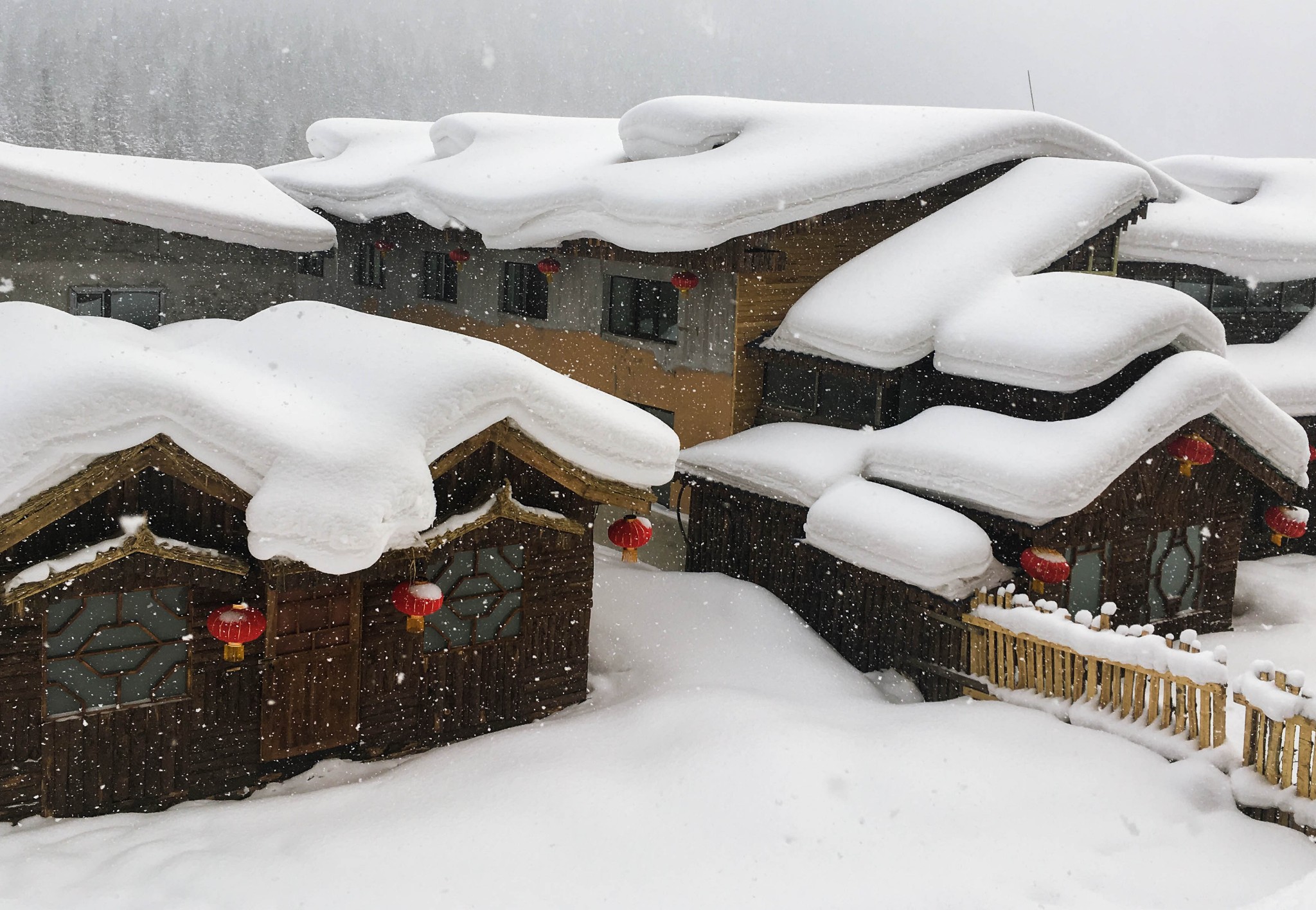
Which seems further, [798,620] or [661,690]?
[798,620]

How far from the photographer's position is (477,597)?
1071 cm

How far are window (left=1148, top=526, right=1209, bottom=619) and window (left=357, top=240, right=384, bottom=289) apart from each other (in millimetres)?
16262

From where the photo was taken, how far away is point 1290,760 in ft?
29.7

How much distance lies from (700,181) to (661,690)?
7.44 metres

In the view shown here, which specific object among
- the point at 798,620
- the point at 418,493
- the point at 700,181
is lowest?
the point at 798,620

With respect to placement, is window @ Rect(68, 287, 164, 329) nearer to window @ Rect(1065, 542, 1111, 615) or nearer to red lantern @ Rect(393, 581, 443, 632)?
red lantern @ Rect(393, 581, 443, 632)

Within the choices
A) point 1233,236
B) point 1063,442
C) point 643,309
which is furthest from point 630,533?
point 1233,236

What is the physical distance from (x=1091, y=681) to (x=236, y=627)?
7.75 m

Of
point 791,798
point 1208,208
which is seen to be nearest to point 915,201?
point 1208,208

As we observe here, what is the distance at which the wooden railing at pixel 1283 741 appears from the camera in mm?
8945

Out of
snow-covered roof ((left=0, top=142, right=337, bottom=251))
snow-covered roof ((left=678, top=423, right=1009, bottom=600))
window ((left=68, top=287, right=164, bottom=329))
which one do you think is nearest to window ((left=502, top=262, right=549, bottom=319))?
snow-covered roof ((left=0, top=142, right=337, bottom=251))

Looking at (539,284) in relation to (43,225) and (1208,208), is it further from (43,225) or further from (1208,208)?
(1208,208)

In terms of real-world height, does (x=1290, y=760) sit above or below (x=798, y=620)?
above

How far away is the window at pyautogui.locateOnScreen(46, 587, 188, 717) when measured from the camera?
8.86 metres
